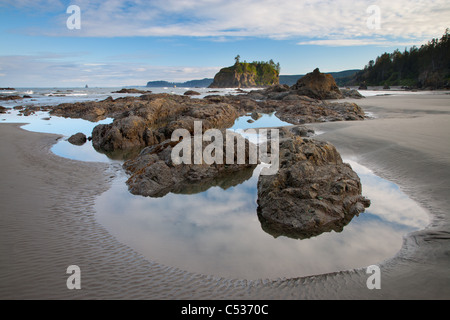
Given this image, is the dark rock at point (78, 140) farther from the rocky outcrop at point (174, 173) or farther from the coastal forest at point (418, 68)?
the coastal forest at point (418, 68)

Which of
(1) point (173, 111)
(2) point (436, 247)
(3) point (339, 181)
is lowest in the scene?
(2) point (436, 247)

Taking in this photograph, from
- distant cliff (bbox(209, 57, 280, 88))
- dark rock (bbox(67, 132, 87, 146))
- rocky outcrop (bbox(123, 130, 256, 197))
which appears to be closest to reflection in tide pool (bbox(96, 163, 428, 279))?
rocky outcrop (bbox(123, 130, 256, 197))

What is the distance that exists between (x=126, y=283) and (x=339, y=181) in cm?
452

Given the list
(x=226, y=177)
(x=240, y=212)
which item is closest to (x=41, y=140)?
(x=226, y=177)

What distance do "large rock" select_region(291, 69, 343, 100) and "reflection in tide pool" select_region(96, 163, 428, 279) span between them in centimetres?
3634

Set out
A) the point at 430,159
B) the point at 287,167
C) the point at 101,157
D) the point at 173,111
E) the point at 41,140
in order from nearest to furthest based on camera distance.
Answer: the point at 287,167
the point at 430,159
the point at 101,157
the point at 41,140
the point at 173,111

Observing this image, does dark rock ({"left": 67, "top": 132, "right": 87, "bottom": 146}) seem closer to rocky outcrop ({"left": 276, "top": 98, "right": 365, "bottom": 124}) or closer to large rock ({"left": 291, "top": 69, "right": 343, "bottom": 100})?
rocky outcrop ({"left": 276, "top": 98, "right": 365, "bottom": 124})

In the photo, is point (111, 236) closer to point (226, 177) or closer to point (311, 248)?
point (311, 248)

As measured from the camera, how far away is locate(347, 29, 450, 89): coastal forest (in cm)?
6412

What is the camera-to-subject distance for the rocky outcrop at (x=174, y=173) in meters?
7.05

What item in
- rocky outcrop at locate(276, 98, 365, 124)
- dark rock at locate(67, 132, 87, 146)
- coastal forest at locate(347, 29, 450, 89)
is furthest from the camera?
coastal forest at locate(347, 29, 450, 89)

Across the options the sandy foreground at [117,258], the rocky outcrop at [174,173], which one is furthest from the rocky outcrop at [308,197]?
the rocky outcrop at [174,173]

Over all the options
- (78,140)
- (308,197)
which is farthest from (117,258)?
(78,140)

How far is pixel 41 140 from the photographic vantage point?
12.6 metres
